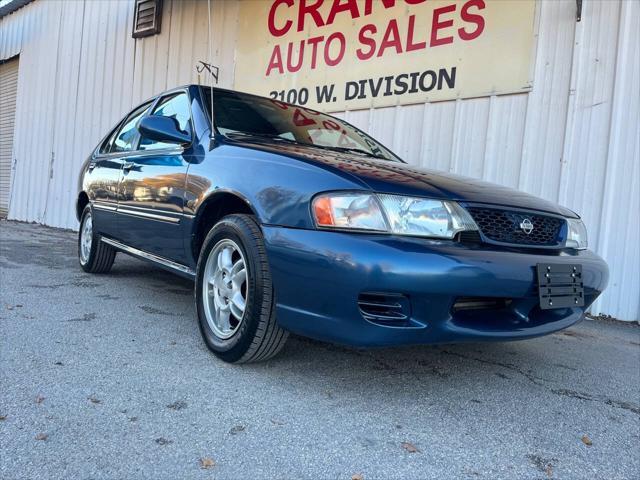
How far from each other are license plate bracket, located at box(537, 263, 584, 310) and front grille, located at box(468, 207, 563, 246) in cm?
15

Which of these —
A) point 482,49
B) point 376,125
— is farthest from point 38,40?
point 482,49

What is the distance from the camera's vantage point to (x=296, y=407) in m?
2.12

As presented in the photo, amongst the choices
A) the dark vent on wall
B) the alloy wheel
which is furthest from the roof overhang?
the alloy wheel

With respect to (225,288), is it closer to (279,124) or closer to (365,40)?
(279,124)

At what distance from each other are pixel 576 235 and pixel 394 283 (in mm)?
1264

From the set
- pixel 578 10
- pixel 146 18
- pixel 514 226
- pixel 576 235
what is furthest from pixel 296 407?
pixel 146 18

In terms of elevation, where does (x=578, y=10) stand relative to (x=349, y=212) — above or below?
above

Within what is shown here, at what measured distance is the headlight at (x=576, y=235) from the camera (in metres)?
2.60

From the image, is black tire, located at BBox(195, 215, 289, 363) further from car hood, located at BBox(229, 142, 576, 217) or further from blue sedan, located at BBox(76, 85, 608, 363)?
car hood, located at BBox(229, 142, 576, 217)

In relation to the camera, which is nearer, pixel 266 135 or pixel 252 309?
pixel 252 309

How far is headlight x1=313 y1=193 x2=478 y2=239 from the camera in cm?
205

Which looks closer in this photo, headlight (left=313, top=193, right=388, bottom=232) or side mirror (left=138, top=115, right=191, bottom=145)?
headlight (left=313, top=193, right=388, bottom=232)

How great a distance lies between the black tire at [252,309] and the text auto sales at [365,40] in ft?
12.3

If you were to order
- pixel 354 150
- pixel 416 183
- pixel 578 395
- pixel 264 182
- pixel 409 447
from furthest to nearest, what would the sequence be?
pixel 354 150, pixel 578 395, pixel 264 182, pixel 416 183, pixel 409 447
